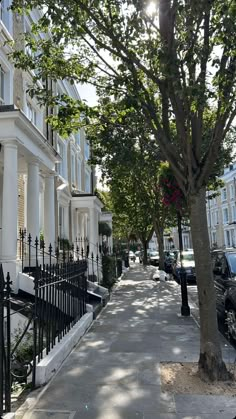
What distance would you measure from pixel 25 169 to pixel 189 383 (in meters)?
9.61

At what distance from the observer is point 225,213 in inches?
2547

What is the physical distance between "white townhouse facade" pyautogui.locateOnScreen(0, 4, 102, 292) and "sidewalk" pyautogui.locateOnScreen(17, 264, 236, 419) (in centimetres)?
295

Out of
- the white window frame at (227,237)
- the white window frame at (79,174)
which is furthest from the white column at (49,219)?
the white window frame at (227,237)

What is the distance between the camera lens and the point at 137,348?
701cm

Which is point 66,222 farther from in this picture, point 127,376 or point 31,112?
point 127,376

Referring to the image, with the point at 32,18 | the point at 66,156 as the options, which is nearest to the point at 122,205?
the point at 66,156

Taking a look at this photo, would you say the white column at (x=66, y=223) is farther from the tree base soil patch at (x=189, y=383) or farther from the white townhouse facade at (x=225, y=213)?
the white townhouse facade at (x=225, y=213)

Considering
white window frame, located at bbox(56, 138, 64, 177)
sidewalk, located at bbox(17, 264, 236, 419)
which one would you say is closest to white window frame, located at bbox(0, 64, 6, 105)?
white window frame, located at bbox(56, 138, 64, 177)

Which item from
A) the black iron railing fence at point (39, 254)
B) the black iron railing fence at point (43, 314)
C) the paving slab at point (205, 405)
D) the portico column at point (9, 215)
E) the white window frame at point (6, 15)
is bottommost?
the paving slab at point (205, 405)

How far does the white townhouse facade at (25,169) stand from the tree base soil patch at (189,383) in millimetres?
4700

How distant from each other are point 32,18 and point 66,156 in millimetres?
7368

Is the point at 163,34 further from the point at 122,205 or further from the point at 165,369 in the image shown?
the point at 122,205

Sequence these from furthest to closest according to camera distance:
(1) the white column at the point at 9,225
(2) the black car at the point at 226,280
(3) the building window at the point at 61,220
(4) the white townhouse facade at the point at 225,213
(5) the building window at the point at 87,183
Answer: (4) the white townhouse facade at the point at 225,213
(5) the building window at the point at 87,183
(3) the building window at the point at 61,220
(1) the white column at the point at 9,225
(2) the black car at the point at 226,280

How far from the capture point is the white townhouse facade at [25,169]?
9109 millimetres
